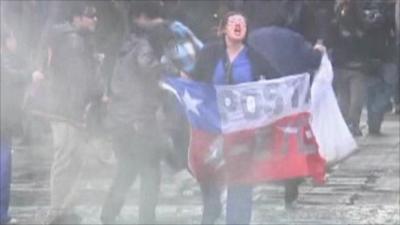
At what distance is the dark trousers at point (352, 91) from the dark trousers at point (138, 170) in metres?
7.05

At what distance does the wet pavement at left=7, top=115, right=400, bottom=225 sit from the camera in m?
11.8

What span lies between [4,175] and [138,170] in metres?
1.11

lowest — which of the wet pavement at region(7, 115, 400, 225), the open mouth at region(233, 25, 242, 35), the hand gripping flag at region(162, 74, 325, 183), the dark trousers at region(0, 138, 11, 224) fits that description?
the wet pavement at region(7, 115, 400, 225)

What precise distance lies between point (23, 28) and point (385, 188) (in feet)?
17.8

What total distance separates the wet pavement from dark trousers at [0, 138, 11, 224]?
0.50 m

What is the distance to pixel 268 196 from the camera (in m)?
12.9

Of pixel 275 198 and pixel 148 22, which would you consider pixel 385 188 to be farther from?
pixel 148 22

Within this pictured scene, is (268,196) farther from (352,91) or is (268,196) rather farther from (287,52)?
(352,91)

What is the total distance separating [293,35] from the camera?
1239cm

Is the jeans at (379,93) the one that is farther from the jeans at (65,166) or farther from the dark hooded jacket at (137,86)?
the dark hooded jacket at (137,86)

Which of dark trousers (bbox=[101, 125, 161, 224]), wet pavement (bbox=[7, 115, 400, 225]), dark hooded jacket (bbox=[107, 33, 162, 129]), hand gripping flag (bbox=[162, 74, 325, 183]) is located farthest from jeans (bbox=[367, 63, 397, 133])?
dark hooded jacket (bbox=[107, 33, 162, 129])

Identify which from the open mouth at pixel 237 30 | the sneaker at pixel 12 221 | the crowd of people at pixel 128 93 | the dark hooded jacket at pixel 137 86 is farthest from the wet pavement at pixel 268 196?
the open mouth at pixel 237 30

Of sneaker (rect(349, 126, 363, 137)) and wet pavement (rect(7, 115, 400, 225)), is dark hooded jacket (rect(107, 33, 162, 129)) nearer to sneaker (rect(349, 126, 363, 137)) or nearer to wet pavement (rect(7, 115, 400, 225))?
wet pavement (rect(7, 115, 400, 225))

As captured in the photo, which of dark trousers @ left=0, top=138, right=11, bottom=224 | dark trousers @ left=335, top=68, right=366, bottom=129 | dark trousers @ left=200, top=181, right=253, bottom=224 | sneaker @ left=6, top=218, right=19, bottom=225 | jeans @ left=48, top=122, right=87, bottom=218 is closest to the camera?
dark trousers @ left=200, top=181, right=253, bottom=224
